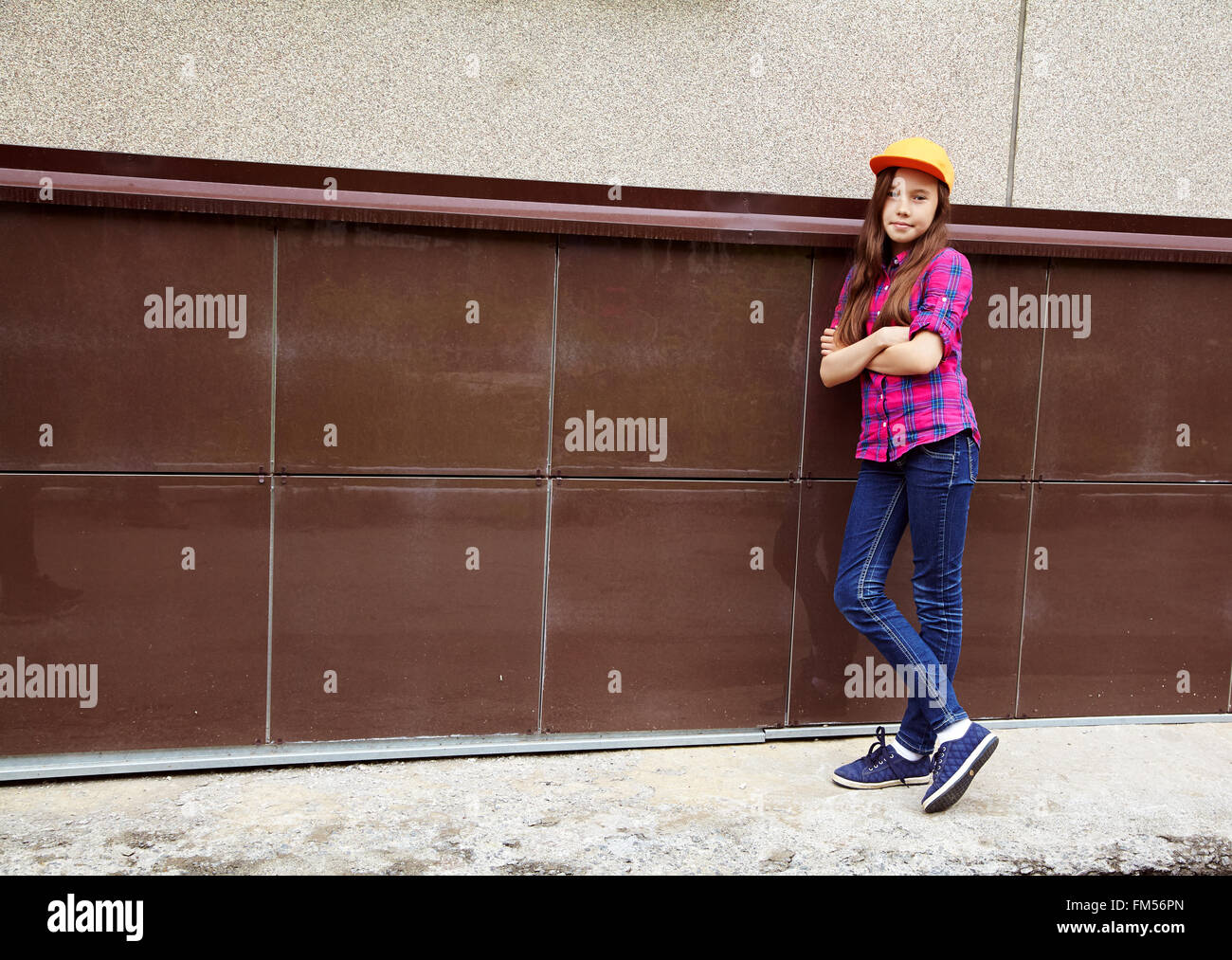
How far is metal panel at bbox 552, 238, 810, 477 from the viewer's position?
3.82 m

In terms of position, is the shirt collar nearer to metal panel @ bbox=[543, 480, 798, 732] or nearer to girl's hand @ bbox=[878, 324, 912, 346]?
girl's hand @ bbox=[878, 324, 912, 346]

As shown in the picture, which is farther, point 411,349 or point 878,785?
point 411,349

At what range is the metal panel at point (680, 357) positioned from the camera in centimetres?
382

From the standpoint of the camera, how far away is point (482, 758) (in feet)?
12.6

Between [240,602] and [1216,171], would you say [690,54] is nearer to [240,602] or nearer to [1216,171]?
[1216,171]

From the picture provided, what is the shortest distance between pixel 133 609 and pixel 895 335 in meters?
2.82

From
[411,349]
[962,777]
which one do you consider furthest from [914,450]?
[411,349]

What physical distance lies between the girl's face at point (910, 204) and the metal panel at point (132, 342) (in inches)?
86.2

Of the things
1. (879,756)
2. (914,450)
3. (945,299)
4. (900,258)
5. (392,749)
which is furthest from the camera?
(392,749)

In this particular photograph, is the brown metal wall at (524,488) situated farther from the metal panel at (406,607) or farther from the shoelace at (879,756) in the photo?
the shoelace at (879,756)

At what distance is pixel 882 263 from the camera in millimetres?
3592

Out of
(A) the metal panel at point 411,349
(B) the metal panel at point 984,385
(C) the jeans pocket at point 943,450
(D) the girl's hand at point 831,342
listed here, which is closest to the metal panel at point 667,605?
(B) the metal panel at point 984,385

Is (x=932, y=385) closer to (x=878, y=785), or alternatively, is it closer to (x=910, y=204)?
(x=910, y=204)
